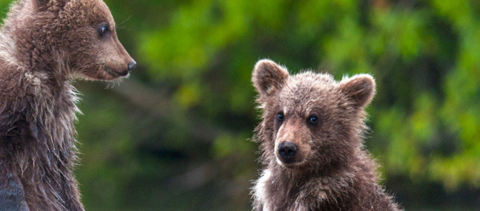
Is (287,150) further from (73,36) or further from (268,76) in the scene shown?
(73,36)

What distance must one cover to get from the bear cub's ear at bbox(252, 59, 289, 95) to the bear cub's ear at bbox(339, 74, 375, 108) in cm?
63

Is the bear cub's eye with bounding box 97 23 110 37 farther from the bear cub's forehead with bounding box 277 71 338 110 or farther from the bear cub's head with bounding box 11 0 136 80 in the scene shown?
the bear cub's forehead with bounding box 277 71 338 110

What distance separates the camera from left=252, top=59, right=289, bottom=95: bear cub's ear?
7.60m

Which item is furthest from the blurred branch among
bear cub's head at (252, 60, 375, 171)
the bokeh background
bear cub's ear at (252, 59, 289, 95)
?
bear cub's head at (252, 60, 375, 171)

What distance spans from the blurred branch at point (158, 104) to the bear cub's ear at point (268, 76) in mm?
14112

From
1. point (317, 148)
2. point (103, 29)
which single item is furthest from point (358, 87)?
point (103, 29)

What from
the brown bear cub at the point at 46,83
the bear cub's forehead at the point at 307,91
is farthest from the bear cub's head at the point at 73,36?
the bear cub's forehead at the point at 307,91

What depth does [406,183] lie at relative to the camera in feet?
64.7

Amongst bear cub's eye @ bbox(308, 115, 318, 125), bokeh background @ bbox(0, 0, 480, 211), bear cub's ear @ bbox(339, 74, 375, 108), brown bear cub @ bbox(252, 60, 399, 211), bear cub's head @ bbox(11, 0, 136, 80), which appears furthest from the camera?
bokeh background @ bbox(0, 0, 480, 211)

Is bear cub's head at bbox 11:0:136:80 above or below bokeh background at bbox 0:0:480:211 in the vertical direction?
below

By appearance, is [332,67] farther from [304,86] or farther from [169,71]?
[304,86]

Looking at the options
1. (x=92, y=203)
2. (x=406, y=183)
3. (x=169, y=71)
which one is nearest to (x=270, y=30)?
(x=169, y=71)

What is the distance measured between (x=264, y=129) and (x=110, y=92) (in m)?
17.0

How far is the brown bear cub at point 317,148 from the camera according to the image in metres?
6.80
